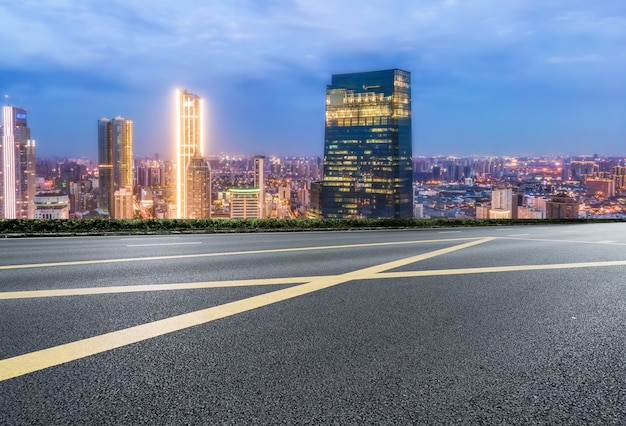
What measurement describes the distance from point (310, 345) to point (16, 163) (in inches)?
3891

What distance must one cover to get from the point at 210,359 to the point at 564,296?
201 inches

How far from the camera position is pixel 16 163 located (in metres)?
89.1

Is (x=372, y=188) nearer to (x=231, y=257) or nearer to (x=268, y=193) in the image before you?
(x=268, y=193)

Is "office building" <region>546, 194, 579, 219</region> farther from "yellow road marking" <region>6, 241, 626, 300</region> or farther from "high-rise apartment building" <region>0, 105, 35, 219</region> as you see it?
"high-rise apartment building" <region>0, 105, 35, 219</region>

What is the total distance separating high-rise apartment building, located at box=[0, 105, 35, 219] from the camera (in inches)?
3017

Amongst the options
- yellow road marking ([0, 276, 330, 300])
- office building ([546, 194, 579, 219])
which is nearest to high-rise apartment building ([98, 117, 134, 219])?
office building ([546, 194, 579, 219])

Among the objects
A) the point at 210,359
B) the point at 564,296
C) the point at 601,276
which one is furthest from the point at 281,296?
the point at 601,276

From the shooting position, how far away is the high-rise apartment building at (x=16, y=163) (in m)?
76.6

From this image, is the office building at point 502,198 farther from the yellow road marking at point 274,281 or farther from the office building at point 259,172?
the office building at point 259,172

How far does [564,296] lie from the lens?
280 inches

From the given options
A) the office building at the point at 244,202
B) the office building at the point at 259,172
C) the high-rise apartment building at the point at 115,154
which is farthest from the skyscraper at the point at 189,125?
the office building at the point at 244,202

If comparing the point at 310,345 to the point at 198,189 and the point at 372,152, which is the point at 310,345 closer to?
the point at 198,189

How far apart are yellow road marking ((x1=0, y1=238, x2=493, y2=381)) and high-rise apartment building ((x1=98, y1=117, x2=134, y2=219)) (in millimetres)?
107490

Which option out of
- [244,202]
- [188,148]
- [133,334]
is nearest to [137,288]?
[133,334]
